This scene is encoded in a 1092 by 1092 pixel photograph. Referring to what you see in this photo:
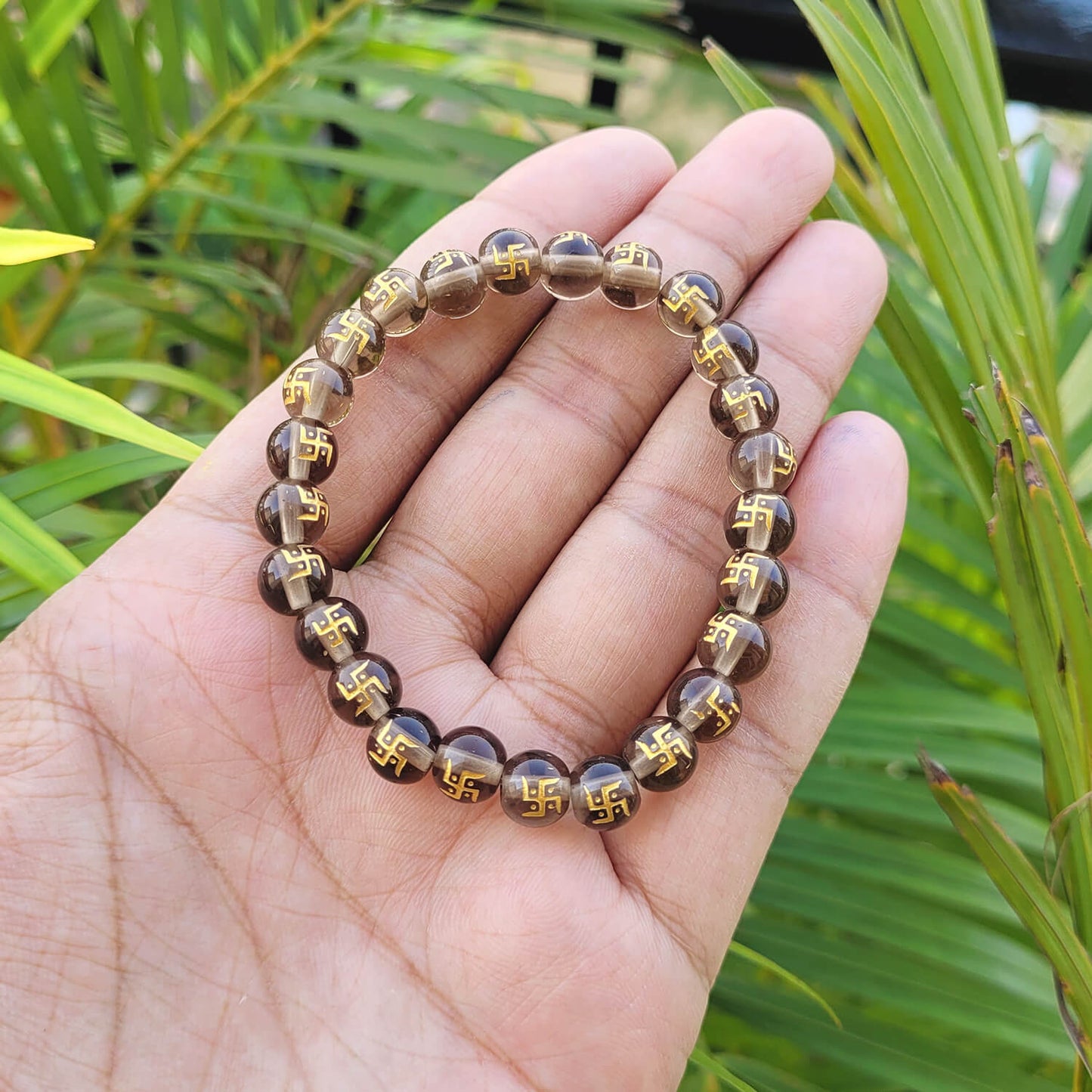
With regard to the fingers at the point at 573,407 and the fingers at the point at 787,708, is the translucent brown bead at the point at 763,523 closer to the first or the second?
the fingers at the point at 787,708

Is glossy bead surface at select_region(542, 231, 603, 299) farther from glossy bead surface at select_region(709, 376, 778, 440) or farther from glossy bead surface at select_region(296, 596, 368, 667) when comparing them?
glossy bead surface at select_region(296, 596, 368, 667)

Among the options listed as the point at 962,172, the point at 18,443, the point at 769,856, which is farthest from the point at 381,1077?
the point at 18,443

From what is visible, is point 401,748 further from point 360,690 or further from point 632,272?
point 632,272

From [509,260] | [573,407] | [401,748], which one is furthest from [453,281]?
[401,748]

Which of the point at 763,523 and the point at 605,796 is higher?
the point at 763,523

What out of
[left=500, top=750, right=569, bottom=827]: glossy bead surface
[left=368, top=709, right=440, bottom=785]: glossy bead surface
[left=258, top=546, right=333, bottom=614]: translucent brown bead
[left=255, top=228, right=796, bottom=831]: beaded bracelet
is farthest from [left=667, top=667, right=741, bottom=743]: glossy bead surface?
[left=258, top=546, right=333, bottom=614]: translucent brown bead

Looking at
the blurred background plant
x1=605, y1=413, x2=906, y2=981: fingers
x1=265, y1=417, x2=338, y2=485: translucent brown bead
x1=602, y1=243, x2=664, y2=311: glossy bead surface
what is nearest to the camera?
the blurred background plant
